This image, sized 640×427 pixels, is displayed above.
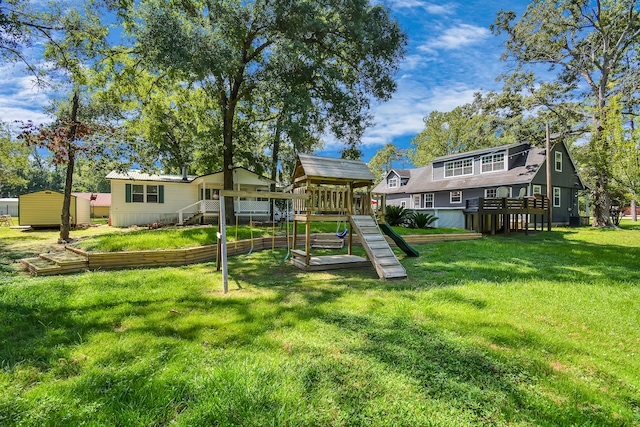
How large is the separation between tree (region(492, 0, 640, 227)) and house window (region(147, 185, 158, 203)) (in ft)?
85.6

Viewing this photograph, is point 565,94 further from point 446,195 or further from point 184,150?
point 184,150

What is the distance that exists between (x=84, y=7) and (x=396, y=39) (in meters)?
11.4

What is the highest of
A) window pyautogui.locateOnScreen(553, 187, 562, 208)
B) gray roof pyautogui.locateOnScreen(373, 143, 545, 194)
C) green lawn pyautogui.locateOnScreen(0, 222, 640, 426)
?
gray roof pyautogui.locateOnScreen(373, 143, 545, 194)

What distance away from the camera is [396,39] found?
12.2 meters

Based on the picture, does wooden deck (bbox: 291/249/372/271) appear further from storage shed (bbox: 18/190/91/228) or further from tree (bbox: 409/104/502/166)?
tree (bbox: 409/104/502/166)

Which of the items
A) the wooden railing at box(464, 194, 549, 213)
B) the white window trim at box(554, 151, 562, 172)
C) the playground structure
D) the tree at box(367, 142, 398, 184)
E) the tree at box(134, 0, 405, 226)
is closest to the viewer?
the playground structure

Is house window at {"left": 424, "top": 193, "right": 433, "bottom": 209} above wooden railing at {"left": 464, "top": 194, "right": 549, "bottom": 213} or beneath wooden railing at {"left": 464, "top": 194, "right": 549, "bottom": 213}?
above

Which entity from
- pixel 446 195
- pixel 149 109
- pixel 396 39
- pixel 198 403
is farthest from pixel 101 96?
pixel 446 195

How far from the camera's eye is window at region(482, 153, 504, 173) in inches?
904

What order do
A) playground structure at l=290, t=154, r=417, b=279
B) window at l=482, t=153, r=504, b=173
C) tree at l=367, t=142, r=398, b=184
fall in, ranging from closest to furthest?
playground structure at l=290, t=154, r=417, b=279 < window at l=482, t=153, r=504, b=173 < tree at l=367, t=142, r=398, b=184

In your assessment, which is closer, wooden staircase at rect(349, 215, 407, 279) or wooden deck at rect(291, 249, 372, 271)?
wooden staircase at rect(349, 215, 407, 279)

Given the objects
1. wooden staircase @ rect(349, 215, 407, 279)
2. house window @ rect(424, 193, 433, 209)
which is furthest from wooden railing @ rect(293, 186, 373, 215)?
house window @ rect(424, 193, 433, 209)

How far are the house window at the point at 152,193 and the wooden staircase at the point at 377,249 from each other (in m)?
16.3

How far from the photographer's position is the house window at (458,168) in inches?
976
